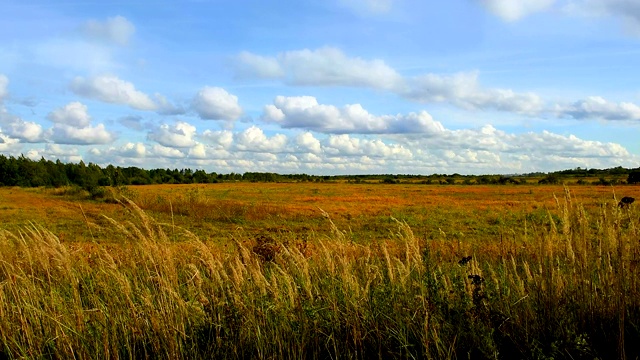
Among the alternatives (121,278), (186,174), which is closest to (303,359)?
(121,278)

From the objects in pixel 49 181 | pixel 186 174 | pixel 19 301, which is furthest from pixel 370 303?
pixel 186 174

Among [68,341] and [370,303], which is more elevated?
[370,303]

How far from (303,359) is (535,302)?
2255 mm

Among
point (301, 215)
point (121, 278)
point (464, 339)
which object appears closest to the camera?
point (464, 339)

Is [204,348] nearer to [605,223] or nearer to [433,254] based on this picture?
[433,254]

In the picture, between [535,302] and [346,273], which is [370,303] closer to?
[346,273]

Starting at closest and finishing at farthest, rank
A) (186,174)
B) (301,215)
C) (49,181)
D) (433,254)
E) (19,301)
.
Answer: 1. (19,301)
2. (433,254)
3. (301,215)
4. (49,181)
5. (186,174)

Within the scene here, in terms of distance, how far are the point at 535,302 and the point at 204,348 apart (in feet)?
10.4

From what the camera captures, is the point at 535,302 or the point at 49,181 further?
the point at 49,181

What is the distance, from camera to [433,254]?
6090 mm

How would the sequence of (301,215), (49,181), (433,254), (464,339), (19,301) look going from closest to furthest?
1. (464,339)
2. (19,301)
3. (433,254)
4. (301,215)
5. (49,181)

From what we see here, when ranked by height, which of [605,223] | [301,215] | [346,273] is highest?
[605,223]

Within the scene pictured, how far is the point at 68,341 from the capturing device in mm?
3975

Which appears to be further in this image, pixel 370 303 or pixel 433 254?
pixel 433 254
